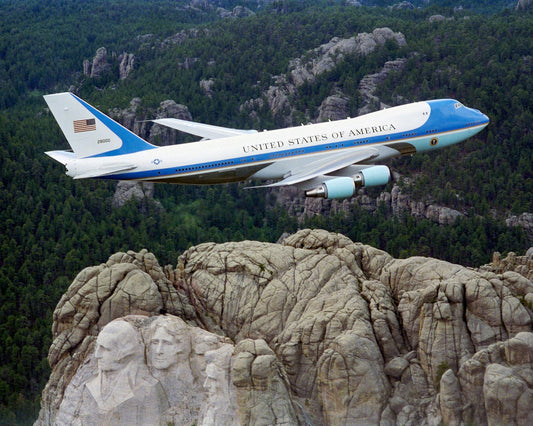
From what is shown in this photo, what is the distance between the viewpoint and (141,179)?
7481 cm

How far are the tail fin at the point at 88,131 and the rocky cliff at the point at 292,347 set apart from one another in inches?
409

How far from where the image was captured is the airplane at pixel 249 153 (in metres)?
74.3

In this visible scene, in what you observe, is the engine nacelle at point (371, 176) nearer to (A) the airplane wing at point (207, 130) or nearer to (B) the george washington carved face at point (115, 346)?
(A) the airplane wing at point (207, 130)

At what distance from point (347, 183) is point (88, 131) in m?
20.1

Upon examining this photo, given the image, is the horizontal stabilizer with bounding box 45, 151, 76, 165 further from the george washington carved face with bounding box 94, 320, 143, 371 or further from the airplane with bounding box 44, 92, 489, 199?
the george washington carved face with bounding box 94, 320, 143, 371

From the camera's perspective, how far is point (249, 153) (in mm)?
75375

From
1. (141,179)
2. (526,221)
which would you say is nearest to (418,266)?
(141,179)

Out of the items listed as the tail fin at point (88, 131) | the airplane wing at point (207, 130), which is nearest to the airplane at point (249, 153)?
the tail fin at point (88, 131)

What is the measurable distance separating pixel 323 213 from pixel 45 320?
5975 centimetres

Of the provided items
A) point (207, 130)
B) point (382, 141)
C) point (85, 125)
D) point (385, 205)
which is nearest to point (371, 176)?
point (382, 141)

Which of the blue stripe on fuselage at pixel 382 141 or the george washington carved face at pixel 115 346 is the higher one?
the blue stripe on fuselage at pixel 382 141

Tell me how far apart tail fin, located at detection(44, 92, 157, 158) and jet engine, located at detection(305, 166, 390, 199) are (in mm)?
14126

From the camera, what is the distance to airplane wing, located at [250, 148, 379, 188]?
76.2 metres

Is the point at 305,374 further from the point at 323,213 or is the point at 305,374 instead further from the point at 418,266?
the point at 323,213
